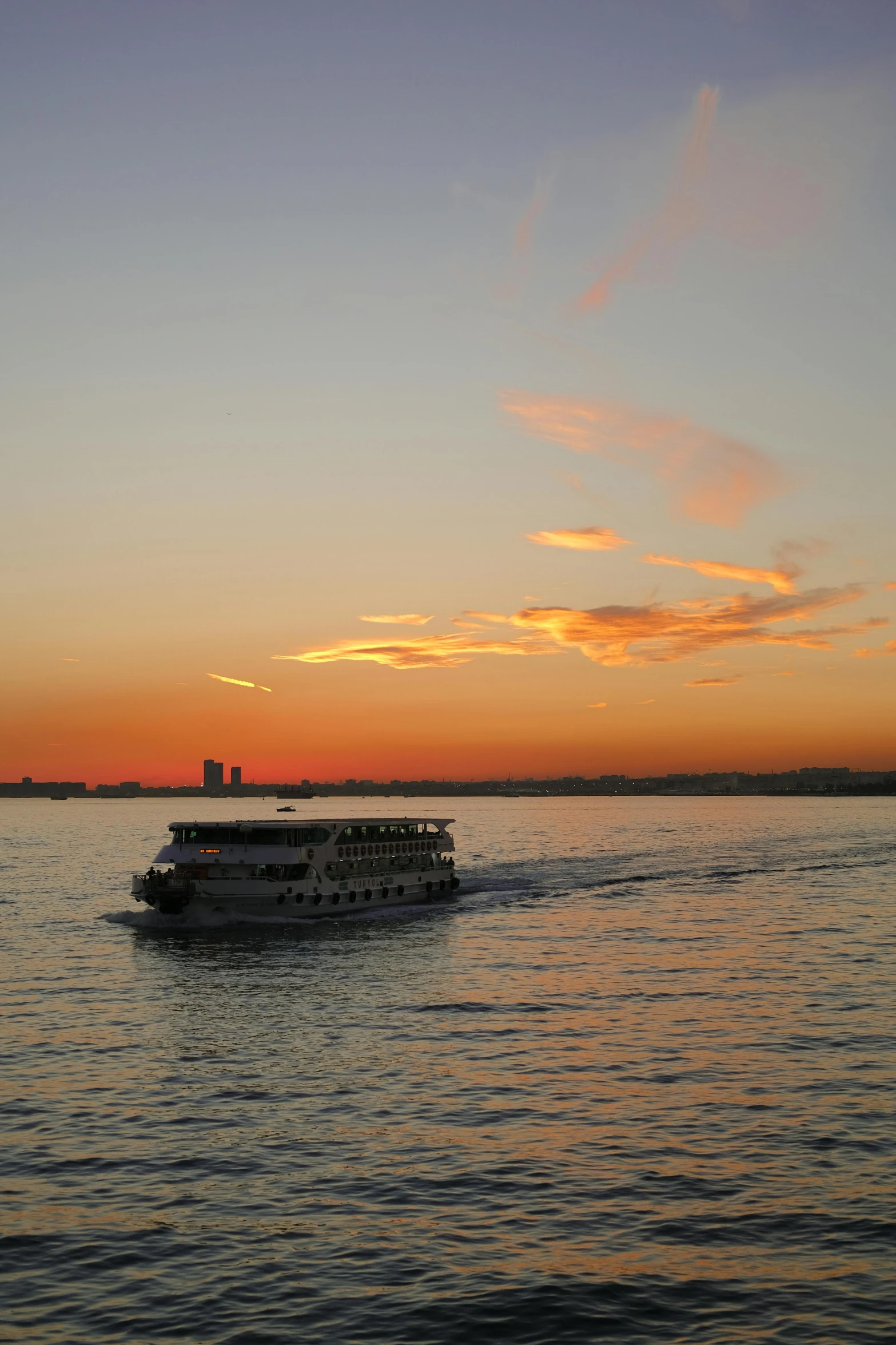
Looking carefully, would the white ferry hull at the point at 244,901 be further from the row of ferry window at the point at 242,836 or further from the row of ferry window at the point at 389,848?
the row of ferry window at the point at 389,848

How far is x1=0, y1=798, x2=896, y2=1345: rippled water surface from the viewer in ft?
67.8

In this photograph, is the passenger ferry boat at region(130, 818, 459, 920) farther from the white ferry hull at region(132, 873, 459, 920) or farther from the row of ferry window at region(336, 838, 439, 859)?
the row of ferry window at region(336, 838, 439, 859)

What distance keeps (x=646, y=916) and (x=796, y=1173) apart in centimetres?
6236

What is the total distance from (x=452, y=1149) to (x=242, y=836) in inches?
2167

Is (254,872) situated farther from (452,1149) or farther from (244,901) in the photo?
(452,1149)

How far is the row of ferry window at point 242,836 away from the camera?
82.5 meters

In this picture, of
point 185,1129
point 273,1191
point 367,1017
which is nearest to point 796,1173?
point 273,1191

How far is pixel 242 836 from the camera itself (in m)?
82.6

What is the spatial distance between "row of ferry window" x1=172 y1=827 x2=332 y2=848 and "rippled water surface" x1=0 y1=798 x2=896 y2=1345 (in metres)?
17.1

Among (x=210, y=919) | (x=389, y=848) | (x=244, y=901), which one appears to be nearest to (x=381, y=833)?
(x=389, y=848)

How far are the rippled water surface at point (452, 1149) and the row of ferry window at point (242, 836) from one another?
56.1 feet

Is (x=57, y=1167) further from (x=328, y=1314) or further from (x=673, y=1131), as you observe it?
(x=673, y=1131)

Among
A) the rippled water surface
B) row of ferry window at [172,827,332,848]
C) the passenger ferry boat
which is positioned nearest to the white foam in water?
the passenger ferry boat

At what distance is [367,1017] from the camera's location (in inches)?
1896
